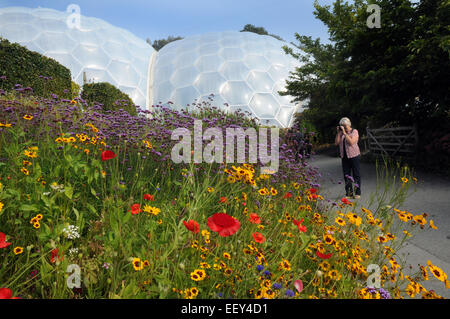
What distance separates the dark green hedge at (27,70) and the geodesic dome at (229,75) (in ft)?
32.3

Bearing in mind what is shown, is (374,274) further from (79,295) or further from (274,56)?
(274,56)

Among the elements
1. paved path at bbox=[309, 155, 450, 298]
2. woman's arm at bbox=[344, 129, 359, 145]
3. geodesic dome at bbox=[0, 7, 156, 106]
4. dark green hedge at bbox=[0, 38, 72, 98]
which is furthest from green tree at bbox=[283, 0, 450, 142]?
geodesic dome at bbox=[0, 7, 156, 106]

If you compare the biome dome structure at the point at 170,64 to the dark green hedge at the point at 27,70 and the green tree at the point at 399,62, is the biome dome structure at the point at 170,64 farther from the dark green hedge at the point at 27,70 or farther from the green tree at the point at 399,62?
the green tree at the point at 399,62

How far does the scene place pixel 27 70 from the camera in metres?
10.1

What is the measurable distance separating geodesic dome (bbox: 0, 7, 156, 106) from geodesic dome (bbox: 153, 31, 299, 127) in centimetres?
183

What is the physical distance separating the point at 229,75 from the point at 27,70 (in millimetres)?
13508

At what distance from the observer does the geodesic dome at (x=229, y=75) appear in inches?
792

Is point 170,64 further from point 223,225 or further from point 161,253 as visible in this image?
point 223,225

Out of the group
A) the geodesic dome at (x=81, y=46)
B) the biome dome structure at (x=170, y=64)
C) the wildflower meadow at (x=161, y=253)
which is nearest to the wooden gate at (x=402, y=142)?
the wildflower meadow at (x=161, y=253)

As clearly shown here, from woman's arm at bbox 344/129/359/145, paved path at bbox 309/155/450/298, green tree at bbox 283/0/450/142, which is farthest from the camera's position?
green tree at bbox 283/0/450/142

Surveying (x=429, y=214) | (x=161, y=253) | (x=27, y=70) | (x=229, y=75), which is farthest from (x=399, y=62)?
(x=229, y=75)

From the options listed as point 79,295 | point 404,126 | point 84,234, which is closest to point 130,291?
point 79,295

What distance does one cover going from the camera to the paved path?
313 cm

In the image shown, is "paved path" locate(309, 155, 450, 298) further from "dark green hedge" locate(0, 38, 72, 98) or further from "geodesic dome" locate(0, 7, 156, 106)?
"geodesic dome" locate(0, 7, 156, 106)
